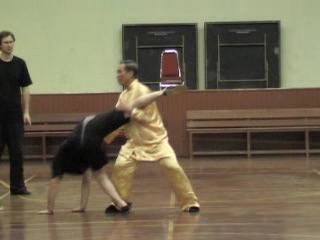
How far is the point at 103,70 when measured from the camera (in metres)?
17.8

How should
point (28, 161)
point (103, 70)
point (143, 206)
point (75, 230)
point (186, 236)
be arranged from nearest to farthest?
point (186, 236)
point (75, 230)
point (143, 206)
point (28, 161)
point (103, 70)

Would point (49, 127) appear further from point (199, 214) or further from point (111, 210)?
point (199, 214)

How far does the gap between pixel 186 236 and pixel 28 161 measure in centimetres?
988

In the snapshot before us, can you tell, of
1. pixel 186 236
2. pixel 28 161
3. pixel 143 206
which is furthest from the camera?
pixel 28 161

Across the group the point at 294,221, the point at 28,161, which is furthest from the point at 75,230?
the point at 28,161

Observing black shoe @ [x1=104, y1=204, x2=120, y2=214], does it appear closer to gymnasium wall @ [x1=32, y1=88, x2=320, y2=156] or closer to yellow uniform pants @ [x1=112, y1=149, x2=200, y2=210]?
yellow uniform pants @ [x1=112, y1=149, x2=200, y2=210]

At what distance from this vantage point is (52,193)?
28.7 feet

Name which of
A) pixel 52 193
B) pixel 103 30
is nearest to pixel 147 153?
pixel 52 193

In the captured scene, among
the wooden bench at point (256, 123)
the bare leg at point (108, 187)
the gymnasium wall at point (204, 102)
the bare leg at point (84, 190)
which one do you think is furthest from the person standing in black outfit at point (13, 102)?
the wooden bench at point (256, 123)

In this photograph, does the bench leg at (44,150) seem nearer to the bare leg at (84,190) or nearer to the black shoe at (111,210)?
the bare leg at (84,190)

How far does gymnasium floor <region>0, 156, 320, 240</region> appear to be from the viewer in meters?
7.43

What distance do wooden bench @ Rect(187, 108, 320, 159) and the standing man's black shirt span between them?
6.53 m

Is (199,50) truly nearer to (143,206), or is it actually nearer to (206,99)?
(206,99)

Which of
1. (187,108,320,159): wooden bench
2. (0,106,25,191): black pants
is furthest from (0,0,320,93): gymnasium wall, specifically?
(0,106,25,191): black pants
